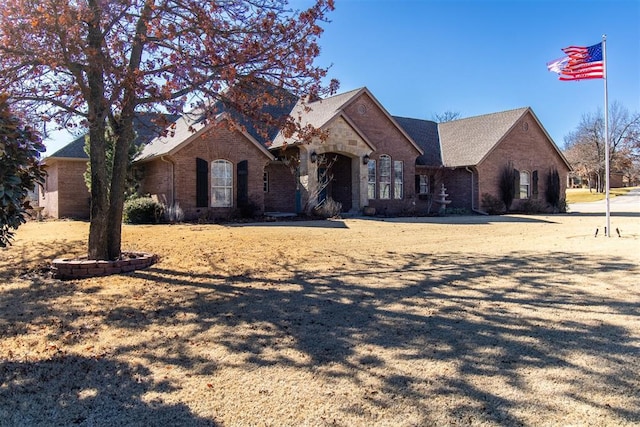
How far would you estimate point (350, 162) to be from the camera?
24.9m

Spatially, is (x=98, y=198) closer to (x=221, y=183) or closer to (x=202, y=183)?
(x=202, y=183)

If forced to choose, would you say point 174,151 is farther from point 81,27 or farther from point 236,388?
point 236,388

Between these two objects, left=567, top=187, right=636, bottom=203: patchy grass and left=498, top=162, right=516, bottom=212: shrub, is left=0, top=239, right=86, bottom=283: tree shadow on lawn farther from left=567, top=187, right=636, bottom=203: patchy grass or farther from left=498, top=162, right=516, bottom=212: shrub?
left=567, top=187, right=636, bottom=203: patchy grass

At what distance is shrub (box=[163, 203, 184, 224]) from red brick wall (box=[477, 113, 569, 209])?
1698cm

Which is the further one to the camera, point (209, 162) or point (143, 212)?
point (209, 162)

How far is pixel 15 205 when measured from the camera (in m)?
4.73

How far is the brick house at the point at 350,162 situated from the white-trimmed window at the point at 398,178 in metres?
0.06

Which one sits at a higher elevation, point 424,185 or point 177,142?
point 177,142

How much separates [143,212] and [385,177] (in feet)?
42.1

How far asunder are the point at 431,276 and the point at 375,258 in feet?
6.75

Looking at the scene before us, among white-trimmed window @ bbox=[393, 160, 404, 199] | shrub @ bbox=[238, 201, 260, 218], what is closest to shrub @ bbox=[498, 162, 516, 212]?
white-trimmed window @ bbox=[393, 160, 404, 199]

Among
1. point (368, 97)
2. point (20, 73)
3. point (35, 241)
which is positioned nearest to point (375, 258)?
point (20, 73)

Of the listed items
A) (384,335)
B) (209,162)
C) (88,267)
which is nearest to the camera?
(384,335)

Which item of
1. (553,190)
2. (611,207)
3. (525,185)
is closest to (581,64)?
(525,185)
